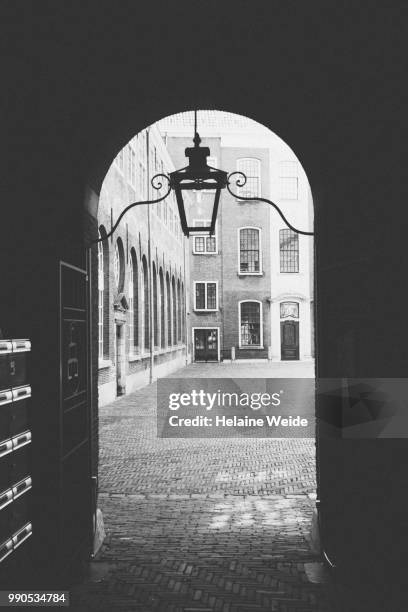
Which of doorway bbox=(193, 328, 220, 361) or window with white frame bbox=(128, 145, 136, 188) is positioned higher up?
window with white frame bbox=(128, 145, 136, 188)

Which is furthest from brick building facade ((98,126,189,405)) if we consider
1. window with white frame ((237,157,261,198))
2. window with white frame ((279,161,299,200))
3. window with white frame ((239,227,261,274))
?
window with white frame ((279,161,299,200))

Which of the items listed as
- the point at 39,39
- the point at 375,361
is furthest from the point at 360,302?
the point at 39,39

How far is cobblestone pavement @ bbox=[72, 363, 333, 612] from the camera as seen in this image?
4.20 m

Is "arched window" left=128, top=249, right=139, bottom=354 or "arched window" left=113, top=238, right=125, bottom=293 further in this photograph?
"arched window" left=128, top=249, right=139, bottom=354

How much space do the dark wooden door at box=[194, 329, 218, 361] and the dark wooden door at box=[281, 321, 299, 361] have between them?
13.2 ft

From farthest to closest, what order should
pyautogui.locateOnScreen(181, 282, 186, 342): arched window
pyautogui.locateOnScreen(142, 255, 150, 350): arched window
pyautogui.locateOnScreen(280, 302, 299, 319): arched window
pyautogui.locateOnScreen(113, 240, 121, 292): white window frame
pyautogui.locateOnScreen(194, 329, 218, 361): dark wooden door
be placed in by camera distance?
pyautogui.locateOnScreen(280, 302, 299, 319): arched window → pyautogui.locateOnScreen(194, 329, 218, 361): dark wooden door → pyautogui.locateOnScreen(181, 282, 186, 342): arched window → pyautogui.locateOnScreen(142, 255, 150, 350): arched window → pyautogui.locateOnScreen(113, 240, 121, 292): white window frame

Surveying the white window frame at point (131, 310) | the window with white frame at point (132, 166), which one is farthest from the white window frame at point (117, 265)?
the window with white frame at point (132, 166)

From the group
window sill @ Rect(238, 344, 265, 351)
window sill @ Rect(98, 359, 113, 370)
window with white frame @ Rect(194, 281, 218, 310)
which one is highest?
window with white frame @ Rect(194, 281, 218, 310)

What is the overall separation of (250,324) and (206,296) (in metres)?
3.13

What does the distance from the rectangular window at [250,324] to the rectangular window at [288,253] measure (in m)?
2.86

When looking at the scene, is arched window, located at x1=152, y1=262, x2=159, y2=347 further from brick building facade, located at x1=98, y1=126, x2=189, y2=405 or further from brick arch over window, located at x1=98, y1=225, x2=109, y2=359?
brick arch over window, located at x1=98, y1=225, x2=109, y2=359

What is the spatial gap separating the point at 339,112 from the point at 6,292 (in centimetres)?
289

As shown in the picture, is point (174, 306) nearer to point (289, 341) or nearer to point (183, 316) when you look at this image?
point (183, 316)

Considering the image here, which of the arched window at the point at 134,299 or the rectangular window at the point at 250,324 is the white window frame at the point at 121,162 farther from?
the rectangular window at the point at 250,324
